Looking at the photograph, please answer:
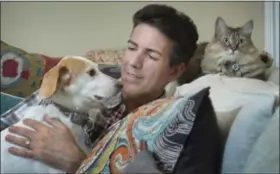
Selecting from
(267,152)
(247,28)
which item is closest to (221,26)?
(247,28)

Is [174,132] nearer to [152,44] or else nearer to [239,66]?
[152,44]

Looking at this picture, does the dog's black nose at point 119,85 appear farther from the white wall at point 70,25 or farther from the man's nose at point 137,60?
the white wall at point 70,25

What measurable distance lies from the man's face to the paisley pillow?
347 mm

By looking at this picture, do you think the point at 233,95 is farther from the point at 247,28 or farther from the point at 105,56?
the point at 105,56

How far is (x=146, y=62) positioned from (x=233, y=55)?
652 mm

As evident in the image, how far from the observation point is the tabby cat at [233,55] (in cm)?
187

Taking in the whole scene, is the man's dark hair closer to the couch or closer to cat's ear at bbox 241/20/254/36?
the couch


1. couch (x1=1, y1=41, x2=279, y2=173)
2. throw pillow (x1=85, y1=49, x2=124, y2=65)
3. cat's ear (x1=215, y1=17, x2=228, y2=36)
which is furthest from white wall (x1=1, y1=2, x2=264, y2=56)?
couch (x1=1, y1=41, x2=279, y2=173)

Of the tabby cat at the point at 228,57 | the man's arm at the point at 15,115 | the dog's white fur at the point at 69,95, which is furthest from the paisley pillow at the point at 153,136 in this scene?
the tabby cat at the point at 228,57

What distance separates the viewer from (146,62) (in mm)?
1412

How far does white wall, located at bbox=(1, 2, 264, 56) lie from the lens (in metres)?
2.35

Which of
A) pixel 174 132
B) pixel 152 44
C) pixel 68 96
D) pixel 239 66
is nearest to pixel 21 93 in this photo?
pixel 68 96

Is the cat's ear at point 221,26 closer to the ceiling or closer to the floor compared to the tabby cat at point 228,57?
closer to the ceiling

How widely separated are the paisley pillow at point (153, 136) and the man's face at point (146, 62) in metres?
0.35
